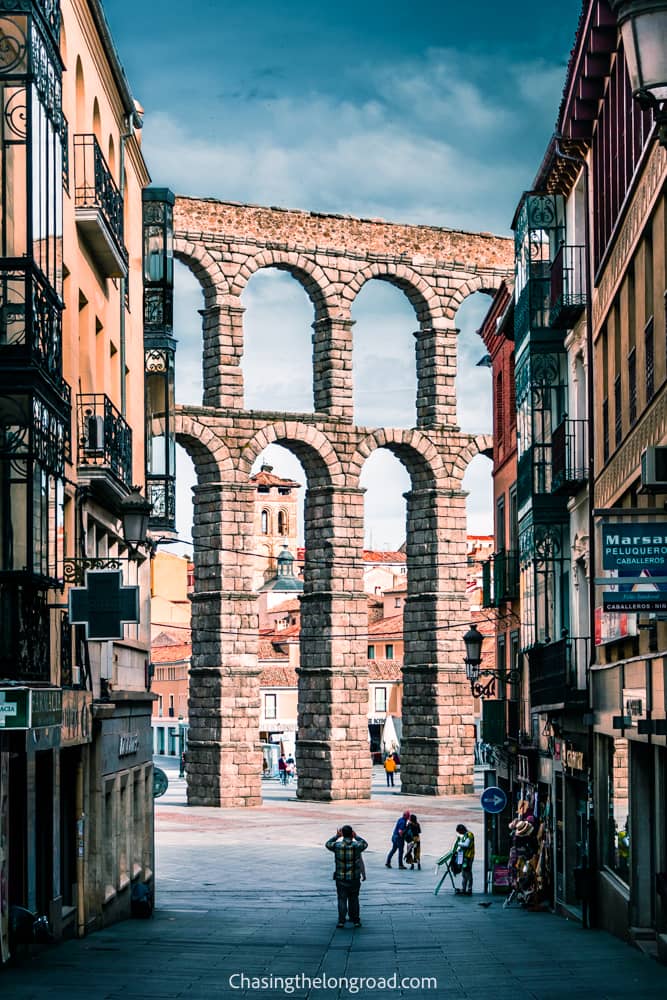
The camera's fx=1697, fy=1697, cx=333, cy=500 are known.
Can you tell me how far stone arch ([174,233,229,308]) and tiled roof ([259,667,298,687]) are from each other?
46157 millimetres

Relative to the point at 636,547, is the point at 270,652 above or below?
below

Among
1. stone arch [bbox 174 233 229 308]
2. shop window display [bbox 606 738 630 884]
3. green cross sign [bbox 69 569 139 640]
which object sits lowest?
shop window display [bbox 606 738 630 884]

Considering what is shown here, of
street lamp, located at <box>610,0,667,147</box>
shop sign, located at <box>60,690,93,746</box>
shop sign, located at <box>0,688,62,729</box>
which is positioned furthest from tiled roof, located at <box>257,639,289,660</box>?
street lamp, located at <box>610,0,667,147</box>

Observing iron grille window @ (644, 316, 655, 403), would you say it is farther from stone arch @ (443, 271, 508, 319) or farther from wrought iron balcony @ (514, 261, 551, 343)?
stone arch @ (443, 271, 508, 319)

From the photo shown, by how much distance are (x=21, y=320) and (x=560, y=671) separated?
11.6m

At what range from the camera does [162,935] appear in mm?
22531

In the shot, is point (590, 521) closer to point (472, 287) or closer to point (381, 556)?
point (472, 287)

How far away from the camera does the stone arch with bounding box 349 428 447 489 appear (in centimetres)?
6225

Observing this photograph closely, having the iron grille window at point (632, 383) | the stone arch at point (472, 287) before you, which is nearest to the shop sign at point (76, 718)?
the iron grille window at point (632, 383)

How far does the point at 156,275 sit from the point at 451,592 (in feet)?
103

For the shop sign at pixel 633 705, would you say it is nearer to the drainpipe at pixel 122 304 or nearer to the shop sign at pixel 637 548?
the shop sign at pixel 637 548

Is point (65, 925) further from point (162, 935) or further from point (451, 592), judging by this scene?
point (451, 592)

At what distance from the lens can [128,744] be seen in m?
27.2

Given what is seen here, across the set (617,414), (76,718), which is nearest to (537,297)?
(617,414)
